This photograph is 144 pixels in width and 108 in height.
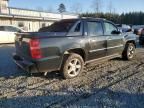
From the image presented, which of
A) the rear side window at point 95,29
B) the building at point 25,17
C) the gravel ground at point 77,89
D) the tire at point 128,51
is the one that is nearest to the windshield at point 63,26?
the rear side window at point 95,29

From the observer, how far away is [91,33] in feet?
23.9

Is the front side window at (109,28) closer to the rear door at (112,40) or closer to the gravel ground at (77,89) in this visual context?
the rear door at (112,40)

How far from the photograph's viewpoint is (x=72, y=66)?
6746 mm

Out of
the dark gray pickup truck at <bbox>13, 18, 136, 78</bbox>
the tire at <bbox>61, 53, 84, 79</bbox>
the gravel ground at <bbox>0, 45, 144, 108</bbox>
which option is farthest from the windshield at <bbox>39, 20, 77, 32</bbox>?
the gravel ground at <bbox>0, 45, 144, 108</bbox>

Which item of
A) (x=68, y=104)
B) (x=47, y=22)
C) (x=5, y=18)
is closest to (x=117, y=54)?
(x=68, y=104)

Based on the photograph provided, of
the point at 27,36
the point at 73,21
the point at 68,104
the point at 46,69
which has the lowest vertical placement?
the point at 68,104

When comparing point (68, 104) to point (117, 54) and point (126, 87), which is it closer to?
point (126, 87)

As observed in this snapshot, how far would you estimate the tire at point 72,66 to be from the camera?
6512mm

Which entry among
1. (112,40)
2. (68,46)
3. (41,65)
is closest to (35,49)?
(41,65)

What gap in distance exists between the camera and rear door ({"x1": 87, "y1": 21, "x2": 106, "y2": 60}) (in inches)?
284

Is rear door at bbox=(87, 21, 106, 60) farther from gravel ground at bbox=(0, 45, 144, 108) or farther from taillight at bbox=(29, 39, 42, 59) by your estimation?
taillight at bbox=(29, 39, 42, 59)

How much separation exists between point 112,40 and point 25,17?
1897cm

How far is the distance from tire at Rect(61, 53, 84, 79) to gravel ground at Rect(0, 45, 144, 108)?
7.9 inches

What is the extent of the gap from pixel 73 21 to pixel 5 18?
18172 mm
